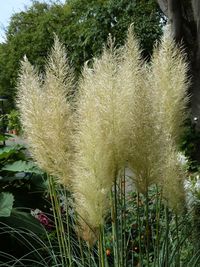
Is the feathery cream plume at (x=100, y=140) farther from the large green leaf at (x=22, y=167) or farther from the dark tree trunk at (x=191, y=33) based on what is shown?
the dark tree trunk at (x=191, y=33)

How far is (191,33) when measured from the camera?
8992 millimetres

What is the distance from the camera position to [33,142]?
2.00 meters

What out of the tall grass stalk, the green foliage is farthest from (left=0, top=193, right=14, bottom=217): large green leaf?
the tall grass stalk

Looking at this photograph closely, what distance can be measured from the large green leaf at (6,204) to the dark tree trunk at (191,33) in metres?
5.93

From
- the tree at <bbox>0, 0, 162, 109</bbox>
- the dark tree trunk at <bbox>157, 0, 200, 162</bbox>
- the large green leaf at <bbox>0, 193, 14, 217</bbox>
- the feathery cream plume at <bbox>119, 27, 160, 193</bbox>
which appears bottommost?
the large green leaf at <bbox>0, 193, 14, 217</bbox>

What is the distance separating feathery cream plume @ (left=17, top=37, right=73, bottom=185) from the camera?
195 cm

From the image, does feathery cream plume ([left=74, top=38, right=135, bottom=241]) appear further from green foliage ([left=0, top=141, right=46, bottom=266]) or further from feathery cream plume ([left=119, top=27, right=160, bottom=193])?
green foliage ([left=0, top=141, right=46, bottom=266])

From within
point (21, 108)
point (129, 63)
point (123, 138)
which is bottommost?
point (123, 138)

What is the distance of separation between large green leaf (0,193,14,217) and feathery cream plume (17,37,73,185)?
2.50ft

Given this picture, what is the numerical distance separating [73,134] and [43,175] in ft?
4.70

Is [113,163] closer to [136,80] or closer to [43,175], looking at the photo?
[136,80]

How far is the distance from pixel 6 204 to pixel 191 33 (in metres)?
6.91

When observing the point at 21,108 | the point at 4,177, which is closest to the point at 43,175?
the point at 4,177

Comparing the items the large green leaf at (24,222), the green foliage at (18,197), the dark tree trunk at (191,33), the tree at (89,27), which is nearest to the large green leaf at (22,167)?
the green foliage at (18,197)
